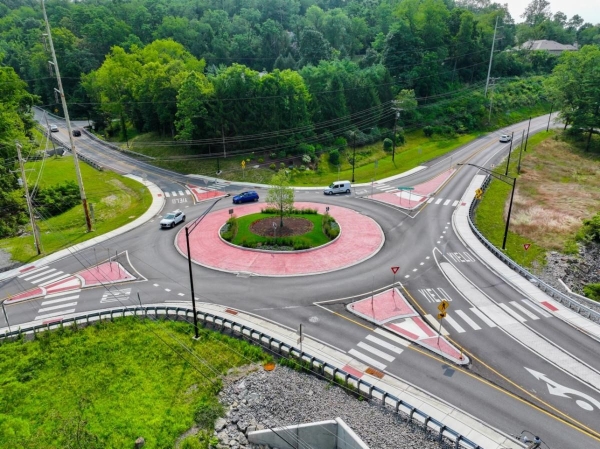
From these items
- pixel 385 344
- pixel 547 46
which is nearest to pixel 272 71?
pixel 385 344

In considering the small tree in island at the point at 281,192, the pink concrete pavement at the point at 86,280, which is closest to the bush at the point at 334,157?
the small tree in island at the point at 281,192

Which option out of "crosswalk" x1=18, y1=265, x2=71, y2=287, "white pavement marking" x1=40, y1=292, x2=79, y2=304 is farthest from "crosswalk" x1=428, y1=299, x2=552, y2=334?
"crosswalk" x1=18, y1=265, x2=71, y2=287

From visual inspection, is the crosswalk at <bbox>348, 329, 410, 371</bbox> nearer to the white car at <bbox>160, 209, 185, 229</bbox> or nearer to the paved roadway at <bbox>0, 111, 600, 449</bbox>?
the paved roadway at <bbox>0, 111, 600, 449</bbox>

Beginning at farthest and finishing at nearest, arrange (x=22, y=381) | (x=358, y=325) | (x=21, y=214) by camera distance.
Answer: (x=21, y=214) → (x=358, y=325) → (x=22, y=381)

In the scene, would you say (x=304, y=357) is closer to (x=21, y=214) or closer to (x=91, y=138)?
(x=21, y=214)

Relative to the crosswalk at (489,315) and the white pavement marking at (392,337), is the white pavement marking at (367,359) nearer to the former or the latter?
the white pavement marking at (392,337)

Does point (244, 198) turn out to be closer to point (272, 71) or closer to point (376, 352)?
point (376, 352)

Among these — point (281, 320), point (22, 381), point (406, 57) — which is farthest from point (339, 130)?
point (22, 381)
